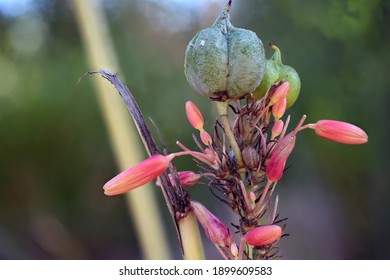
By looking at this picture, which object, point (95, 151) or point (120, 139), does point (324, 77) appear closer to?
point (120, 139)

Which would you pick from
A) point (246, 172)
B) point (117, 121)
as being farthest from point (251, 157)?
point (117, 121)

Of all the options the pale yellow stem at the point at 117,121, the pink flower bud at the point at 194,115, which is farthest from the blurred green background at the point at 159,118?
the pink flower bud at the point at 194,115

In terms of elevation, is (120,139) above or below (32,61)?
below

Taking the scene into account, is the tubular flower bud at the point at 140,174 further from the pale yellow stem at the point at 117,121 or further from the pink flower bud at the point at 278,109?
the pale yellow stem at the point at 117,121

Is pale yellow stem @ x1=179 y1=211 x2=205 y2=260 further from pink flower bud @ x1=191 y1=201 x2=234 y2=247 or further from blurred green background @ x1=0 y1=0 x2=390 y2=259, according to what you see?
blurred green background @ x1=0 y1=0 x2=390 y2=259

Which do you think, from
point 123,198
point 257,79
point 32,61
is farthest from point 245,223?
point 32,61

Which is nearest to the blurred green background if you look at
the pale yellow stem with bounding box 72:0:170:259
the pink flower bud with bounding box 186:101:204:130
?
the pale yellow stem with bounding box 72:0:170:259
